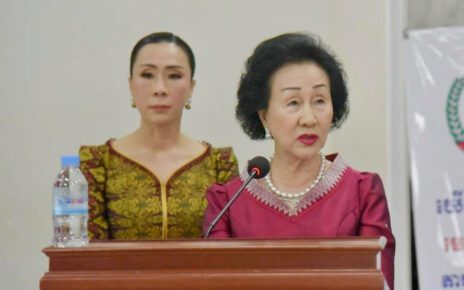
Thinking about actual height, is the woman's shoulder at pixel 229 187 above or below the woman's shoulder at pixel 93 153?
below

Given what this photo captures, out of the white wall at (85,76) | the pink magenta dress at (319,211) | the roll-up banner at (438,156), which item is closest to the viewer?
the pink magenta dress at (319,211)

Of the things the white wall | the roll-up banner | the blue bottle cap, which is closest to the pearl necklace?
the blue bottle cap

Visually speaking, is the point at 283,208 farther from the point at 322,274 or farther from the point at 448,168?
the point at 448,168

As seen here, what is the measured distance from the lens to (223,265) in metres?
1.71

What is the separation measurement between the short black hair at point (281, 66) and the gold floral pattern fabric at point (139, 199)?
29 centimetres

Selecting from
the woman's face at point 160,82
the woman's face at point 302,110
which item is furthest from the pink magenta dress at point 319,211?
the woman's face at point 160,82

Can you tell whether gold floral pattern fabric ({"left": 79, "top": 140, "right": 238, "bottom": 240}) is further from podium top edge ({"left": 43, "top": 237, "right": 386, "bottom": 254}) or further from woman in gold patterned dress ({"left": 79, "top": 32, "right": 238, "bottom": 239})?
podium top edge ({"left": 43, "top": 237, "right": 386, "bottom": 254})

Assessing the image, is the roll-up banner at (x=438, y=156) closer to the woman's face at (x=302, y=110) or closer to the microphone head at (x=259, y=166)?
the woman's face at (x=302, y=110)

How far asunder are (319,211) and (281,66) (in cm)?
37

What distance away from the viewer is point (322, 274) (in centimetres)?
169

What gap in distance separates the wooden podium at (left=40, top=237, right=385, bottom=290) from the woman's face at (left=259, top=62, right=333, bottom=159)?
1.48 ft

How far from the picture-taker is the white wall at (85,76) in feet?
11.3

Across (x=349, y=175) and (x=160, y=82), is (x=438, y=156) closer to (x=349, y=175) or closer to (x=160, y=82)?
(x=349, y=175)

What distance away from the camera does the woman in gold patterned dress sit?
94.7 inches
